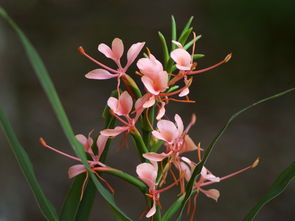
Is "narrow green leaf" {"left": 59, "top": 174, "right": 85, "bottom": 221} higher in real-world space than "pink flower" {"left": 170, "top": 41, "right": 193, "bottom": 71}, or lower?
lower

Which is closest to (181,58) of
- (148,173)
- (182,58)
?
(182,58)

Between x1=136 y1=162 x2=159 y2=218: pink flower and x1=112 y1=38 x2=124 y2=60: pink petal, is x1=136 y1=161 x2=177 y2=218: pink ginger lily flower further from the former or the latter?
x1=112 y1=38 x2=124 y2=60: pink petal

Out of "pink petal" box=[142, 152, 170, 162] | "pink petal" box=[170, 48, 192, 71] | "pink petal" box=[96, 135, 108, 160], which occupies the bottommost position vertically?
"pink petal" box=[142, 152, 170, 162]

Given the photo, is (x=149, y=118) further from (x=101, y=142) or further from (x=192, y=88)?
(x=192, y=88)

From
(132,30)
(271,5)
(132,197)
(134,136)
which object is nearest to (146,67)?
(134,136)

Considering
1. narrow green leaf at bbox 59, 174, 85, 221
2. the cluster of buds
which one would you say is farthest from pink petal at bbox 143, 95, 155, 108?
narrow green leaf at bbox 59, 174, 85, 221

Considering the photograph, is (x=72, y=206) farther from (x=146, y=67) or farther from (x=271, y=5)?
(x=271, y=5)
